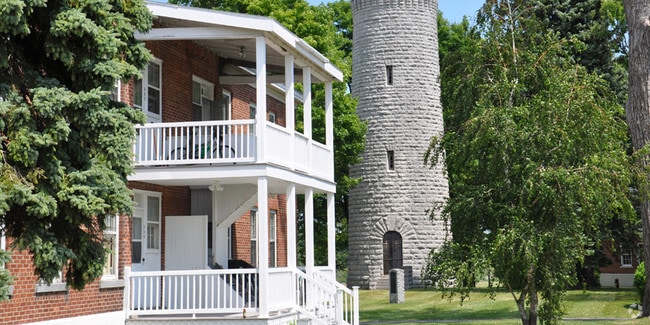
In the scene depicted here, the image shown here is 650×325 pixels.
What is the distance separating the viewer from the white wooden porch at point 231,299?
17.4 m

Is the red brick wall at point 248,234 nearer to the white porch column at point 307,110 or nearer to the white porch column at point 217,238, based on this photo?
the white porch column at point 217,238

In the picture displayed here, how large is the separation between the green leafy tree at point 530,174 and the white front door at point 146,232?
601cm

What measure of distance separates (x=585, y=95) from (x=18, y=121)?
12.2 meters

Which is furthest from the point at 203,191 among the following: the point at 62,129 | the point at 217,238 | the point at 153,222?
the point at 62,129

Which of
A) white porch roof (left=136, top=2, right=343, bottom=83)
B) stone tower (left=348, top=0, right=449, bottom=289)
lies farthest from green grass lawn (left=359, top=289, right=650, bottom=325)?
white porch roof (left=136, top=2, right=343, bottom=83)

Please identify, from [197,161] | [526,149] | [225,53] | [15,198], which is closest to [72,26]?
[15,198]

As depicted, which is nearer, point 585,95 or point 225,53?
point 585,95

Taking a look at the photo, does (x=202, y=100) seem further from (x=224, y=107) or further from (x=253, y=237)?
(x=253, y=237)

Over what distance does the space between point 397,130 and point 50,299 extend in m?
27.5

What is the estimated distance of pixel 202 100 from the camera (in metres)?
22.4

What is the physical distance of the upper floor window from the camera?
859 inches

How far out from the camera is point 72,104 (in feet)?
34.0

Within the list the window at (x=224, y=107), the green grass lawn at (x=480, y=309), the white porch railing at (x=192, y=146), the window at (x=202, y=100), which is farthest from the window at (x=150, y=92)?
the green grass lawn at (x=480, y=309)

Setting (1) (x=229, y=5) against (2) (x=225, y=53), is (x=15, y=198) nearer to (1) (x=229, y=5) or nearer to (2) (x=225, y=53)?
(2) (x=225, y=53)
